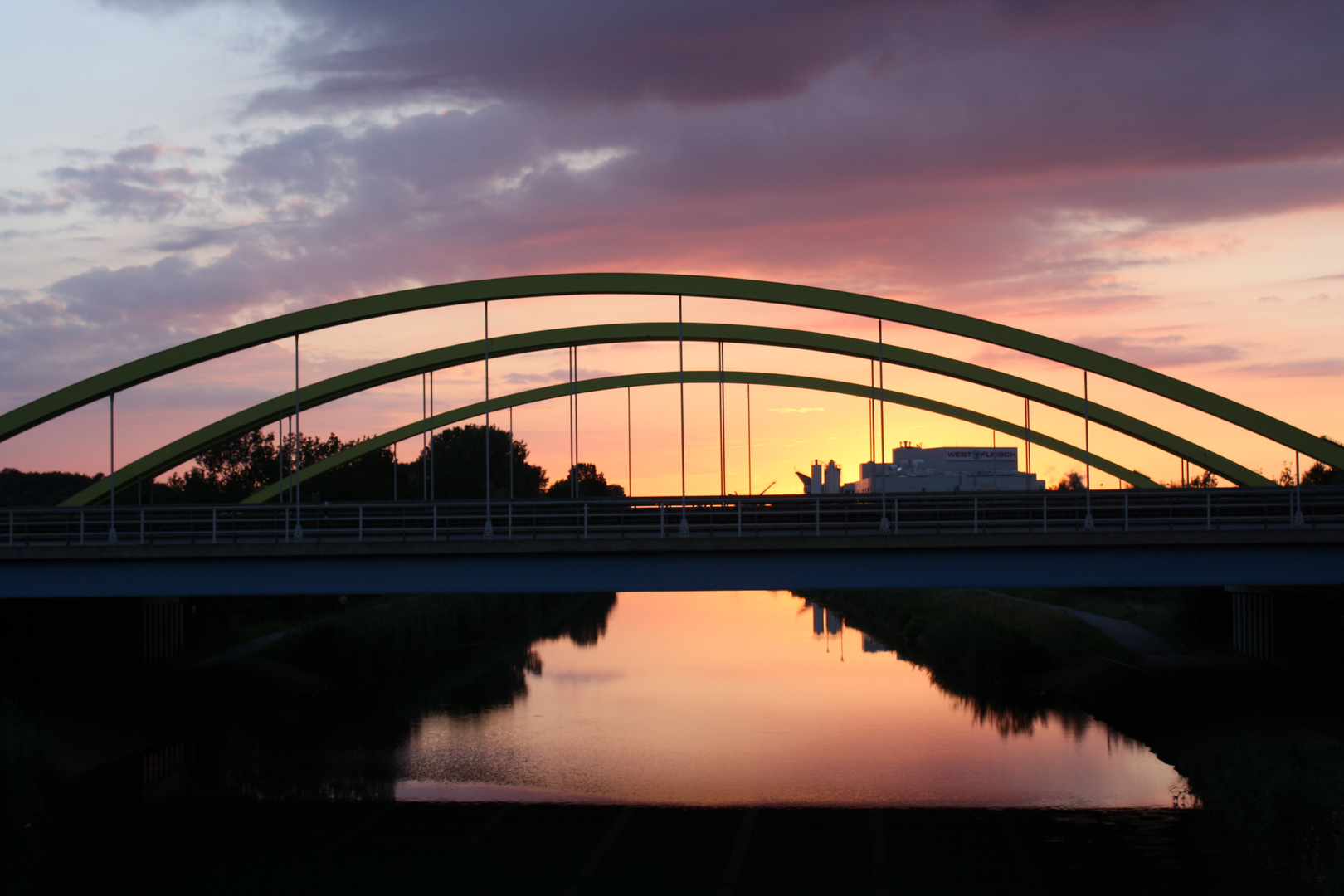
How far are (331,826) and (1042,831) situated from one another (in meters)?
13.8

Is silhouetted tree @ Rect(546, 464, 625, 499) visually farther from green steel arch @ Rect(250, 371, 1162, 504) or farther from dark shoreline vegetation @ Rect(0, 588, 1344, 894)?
green steel arch @ Rect(250, 371, 1162, 504)

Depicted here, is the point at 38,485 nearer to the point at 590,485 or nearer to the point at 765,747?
the point at 590,485

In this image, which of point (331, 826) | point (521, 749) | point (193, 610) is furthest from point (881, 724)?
point (193, 610)

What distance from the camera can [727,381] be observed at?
3647cm

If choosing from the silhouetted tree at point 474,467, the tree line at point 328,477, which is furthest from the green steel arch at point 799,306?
the silhouetted tree at point 474,467

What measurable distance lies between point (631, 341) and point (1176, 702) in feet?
57.7

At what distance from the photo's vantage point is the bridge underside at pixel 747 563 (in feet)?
77.6

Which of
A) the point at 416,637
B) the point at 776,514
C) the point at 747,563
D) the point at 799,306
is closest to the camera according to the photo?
the point at 747,563

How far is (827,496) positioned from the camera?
2512cm

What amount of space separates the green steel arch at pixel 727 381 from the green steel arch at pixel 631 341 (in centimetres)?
176

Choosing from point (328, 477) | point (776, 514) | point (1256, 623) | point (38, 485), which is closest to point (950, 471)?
point (1256, 623)

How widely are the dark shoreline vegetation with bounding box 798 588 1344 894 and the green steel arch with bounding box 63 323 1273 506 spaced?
6.21 meters

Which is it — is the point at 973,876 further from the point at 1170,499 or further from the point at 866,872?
the point at 1170,499

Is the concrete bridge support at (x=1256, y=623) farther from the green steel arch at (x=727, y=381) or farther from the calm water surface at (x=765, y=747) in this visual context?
the calm water surface at (x=765, y=747)
